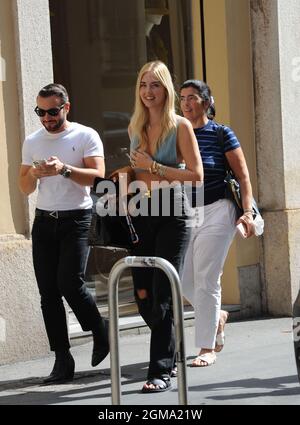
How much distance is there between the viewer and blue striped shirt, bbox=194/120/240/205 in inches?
297

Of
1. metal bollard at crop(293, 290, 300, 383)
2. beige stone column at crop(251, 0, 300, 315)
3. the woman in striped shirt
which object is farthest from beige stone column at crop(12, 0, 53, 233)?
metal bollard at crop(293, 290, 300, 383)

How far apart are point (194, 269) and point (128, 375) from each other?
2.83 feet

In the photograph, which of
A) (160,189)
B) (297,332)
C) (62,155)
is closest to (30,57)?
(62,155)

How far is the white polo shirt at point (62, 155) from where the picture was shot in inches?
284

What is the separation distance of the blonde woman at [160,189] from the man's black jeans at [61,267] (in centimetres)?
42

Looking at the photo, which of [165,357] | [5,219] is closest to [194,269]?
[165,357]

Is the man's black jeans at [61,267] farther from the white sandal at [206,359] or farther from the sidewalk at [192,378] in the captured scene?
the white sandal at [206,359]

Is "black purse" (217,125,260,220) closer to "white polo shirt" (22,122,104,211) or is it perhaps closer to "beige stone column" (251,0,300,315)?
"white polo shirt" (22,122,104,211)

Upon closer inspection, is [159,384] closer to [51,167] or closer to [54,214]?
[54,214]

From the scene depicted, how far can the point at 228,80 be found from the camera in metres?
9.82

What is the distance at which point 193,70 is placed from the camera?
10109 millimetres

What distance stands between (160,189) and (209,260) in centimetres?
91

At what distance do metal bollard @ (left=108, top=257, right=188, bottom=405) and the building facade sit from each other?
4.08 meters

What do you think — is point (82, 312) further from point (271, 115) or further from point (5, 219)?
point (271, 115)
